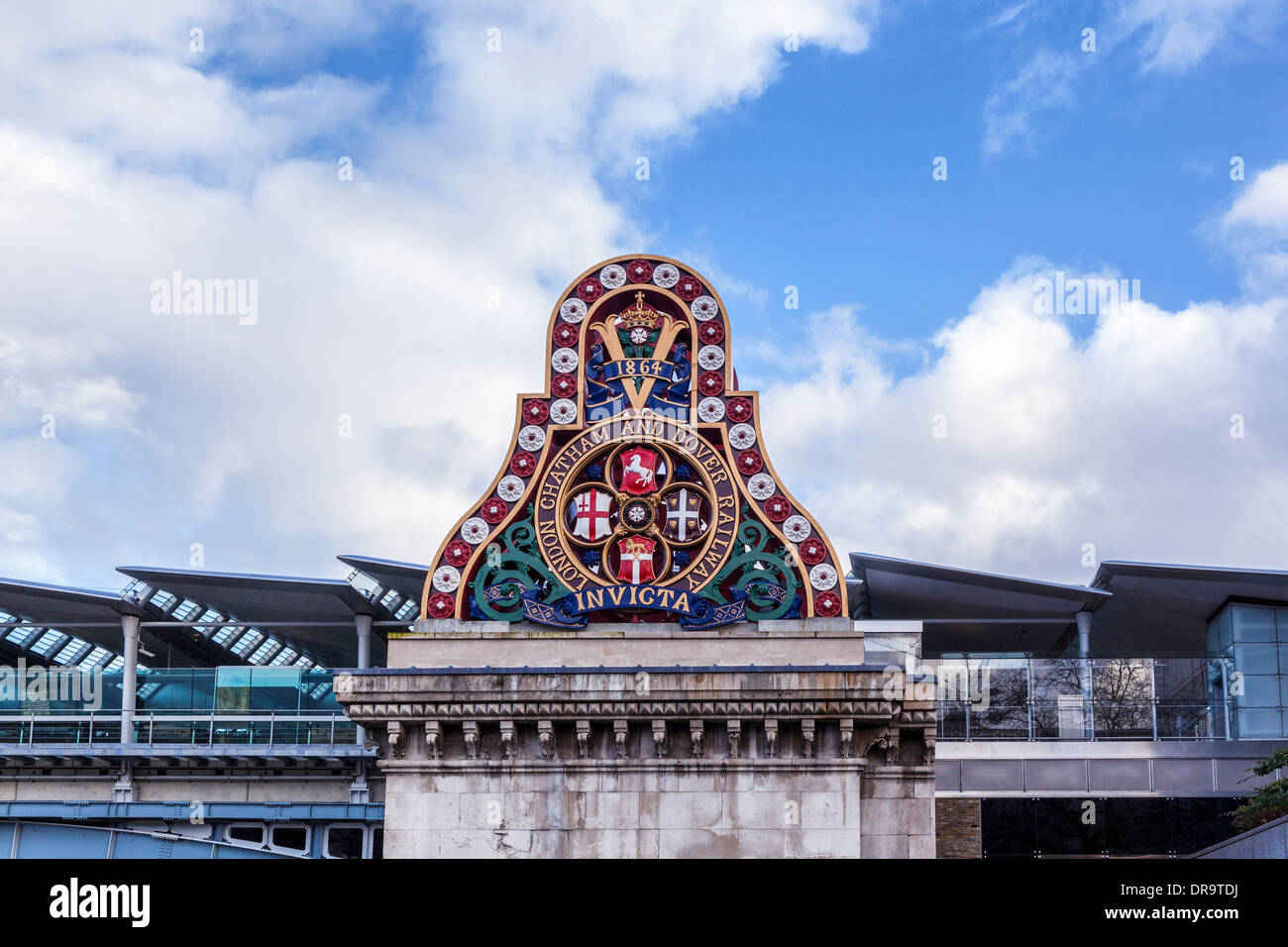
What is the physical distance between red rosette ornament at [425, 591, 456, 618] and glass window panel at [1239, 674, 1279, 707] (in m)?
30.0

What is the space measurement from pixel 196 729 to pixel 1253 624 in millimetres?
→ 39025

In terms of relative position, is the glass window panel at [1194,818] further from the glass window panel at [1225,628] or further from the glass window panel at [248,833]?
the glass window panel at [248,833]

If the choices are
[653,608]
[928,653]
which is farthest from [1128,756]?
[653,608]

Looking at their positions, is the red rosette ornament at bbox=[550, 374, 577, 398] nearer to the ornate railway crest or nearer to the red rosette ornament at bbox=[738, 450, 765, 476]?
the ornate railway crest

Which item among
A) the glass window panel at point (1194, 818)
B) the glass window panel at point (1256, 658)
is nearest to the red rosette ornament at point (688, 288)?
the glass window panel at point (1194, 818)

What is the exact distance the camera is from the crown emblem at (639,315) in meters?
45.0

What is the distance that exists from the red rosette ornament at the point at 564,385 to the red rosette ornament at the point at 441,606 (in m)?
6.20

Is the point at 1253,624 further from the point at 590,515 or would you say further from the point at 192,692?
the point at 192,692

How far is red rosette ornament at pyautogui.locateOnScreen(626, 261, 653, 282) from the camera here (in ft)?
149

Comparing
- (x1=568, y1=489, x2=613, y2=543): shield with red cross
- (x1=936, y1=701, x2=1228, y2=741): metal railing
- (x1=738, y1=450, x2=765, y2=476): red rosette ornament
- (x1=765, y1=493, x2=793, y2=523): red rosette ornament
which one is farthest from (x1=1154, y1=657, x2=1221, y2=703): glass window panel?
(x1=568, y1=489, x2=613, y2=543): shield with red cross

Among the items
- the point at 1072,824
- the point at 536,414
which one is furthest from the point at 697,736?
the point at 1072,824

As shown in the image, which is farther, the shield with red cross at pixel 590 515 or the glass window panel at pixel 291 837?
the glass window panel at pixel 291 837

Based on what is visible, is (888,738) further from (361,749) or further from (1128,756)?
(361,749)
